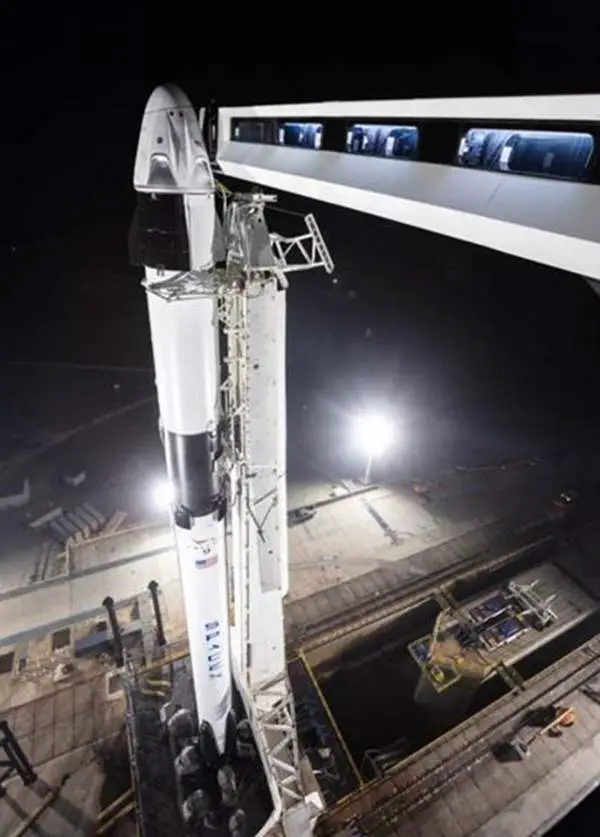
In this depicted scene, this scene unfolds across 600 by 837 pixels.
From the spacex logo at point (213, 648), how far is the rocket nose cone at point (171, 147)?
8.44m

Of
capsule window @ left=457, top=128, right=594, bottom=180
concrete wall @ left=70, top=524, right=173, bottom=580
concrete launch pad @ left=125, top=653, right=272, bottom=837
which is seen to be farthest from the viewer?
concrete wall @ left=70, top=524, right=173, bottom=580

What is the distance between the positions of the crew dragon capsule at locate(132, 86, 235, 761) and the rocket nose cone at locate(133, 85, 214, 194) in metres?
0.01

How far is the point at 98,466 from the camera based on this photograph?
27688 mm

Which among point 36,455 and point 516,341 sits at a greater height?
point 36,455

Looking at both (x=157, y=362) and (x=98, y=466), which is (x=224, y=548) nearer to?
(x=157, y=362)

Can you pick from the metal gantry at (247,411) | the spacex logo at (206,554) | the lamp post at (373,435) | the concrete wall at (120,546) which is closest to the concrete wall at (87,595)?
the concrete wall at (120,546)

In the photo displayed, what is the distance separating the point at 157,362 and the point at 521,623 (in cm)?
1785

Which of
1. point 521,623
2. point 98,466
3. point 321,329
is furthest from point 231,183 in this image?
point 521,623

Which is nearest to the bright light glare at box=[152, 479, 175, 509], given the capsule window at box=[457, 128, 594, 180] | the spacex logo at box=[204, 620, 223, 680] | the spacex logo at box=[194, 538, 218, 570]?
the spacex logo at box=[204, 620, 223, 680]

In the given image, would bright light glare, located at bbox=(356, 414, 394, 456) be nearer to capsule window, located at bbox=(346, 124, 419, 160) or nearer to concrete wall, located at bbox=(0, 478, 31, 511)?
capsule window, located at bbox=(346, 124, 419, 160)

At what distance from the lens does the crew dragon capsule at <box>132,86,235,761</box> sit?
652cm

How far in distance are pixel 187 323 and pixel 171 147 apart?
236 cm

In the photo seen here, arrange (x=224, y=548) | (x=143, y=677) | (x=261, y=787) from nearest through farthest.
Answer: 1. (x=224, y=548)
2. (x=261, y=787)
3. (x=143, y=677)

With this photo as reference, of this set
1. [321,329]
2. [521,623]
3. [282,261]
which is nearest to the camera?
[282,261]
